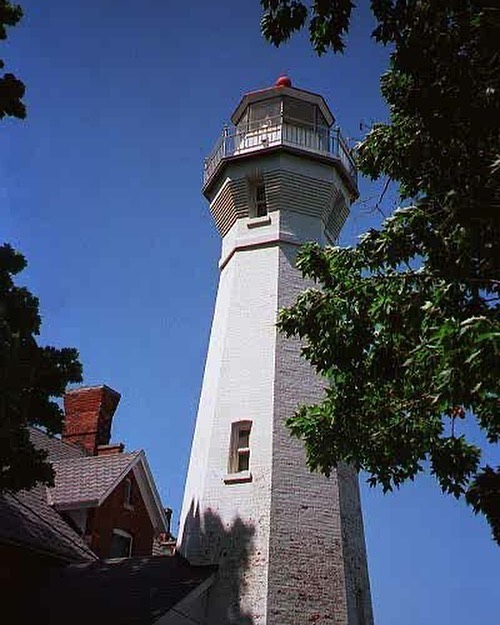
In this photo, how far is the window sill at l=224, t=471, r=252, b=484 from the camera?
15586 mm

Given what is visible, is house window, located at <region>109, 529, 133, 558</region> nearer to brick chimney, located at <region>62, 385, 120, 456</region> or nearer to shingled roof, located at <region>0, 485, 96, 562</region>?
shingled roof, located at <region>0, 485, 96, 562</region>

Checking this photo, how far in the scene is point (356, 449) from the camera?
11438mm

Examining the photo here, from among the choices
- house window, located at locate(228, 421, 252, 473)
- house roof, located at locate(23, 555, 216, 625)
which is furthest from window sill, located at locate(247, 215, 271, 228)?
house roof, located at locate(23, 555, 216, 625)

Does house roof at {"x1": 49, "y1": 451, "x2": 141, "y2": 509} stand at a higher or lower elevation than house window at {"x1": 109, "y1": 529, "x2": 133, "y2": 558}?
higher

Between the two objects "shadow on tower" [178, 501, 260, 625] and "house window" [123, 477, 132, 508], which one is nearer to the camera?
"shadow on tower" [178, 501, 260, 625]

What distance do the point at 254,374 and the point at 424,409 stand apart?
6560mm

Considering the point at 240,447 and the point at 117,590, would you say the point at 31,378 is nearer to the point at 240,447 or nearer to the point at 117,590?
the point at 117,590

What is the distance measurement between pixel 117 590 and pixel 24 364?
22.1ft

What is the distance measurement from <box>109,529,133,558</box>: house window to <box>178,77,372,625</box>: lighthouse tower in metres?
3.84

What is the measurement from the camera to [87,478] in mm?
20000

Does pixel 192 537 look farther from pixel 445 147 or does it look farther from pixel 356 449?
pixel 445 147

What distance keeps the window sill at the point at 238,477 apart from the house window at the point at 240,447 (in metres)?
0.30

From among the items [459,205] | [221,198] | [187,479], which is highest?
[221,198]

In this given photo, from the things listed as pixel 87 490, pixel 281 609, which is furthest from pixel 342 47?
pixel 87 490
